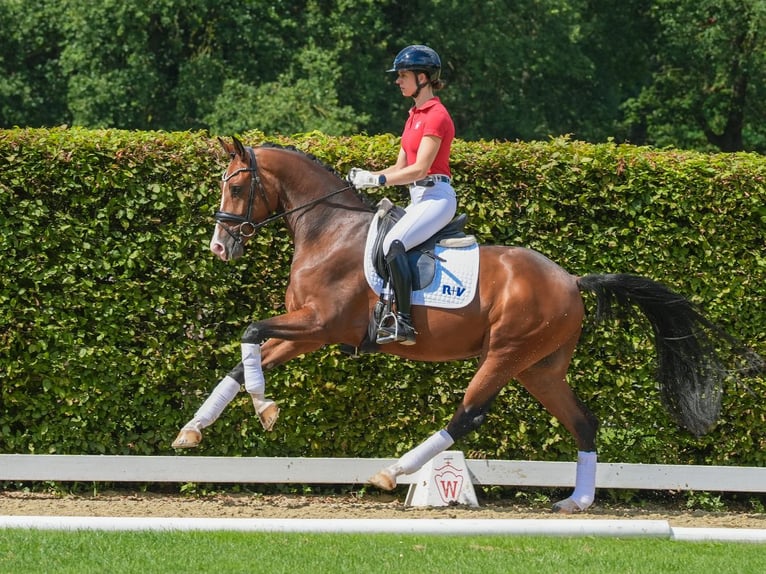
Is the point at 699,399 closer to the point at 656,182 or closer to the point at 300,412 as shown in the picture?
the point at 656,182

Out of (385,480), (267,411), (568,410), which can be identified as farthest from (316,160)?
(568,410)

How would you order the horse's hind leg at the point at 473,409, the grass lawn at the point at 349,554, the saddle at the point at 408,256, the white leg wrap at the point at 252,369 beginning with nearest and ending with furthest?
the grass lawn at the point at 349,554
the white leg wrap at the point at 252,369
the saddle at the point at 408,256
the horse's hind leg at the point at 473,409

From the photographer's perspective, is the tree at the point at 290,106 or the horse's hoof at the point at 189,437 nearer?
the horse's hoof at the point at 189,437

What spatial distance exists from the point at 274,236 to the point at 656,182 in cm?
310

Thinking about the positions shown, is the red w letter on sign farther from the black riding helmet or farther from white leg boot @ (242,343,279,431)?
the black riding helmet

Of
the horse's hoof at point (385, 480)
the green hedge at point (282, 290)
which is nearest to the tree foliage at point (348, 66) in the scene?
the green hedge at point (282, 290)

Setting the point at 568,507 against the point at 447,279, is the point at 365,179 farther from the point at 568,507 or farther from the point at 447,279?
the point at 568,507

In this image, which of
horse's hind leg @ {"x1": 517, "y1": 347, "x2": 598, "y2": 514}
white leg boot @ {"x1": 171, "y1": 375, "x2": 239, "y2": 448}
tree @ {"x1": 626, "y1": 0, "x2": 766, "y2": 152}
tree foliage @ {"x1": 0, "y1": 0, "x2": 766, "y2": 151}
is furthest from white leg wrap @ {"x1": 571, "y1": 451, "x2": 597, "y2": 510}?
tree @ {"x1": 626, "y1": 0, "x2": 766, "y2": 152}

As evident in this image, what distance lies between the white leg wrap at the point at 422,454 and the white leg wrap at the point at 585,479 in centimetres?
116

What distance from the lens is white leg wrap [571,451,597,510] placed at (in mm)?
8195

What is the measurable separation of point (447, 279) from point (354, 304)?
0.66 m

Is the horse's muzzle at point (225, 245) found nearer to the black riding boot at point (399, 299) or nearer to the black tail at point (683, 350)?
the black riding boot at point (399, 299)

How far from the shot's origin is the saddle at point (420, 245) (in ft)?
24.8

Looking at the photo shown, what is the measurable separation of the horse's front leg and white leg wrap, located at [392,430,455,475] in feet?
3.03
